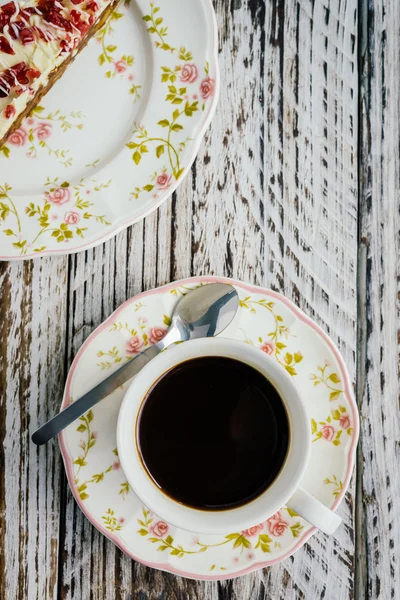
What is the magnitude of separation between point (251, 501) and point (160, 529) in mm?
157

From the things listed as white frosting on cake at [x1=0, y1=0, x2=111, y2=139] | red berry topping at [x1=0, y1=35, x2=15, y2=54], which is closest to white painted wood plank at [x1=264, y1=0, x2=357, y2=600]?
white frosting on cake at [x1=0, y1=0, x2=111, y2=139]

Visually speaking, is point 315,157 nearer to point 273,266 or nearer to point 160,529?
point 273,266

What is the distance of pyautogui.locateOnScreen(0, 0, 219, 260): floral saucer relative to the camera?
1.04 m

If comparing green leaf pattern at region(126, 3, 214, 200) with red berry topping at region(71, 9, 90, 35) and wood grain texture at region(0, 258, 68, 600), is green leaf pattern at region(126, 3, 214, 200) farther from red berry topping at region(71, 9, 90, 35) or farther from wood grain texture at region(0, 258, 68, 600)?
wood grain texture at region(0, 258, 68, 600)

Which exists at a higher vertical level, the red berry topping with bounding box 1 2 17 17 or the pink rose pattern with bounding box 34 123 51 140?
the red berry topping with bounding box 1 2 17 17

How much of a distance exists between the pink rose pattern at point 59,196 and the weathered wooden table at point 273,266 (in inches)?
3.9

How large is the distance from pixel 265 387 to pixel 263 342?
0.08 metres

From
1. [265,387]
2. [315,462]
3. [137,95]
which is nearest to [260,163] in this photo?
[137,95]

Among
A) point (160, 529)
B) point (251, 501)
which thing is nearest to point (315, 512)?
point (251, 501)

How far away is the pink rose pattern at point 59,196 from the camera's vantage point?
3.45 ft

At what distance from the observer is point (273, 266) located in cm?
111

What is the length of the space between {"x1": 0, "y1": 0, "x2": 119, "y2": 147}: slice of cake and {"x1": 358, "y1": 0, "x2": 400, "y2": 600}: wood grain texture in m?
0.49

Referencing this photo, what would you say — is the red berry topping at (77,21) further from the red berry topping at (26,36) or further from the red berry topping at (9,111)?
the red berry topping at (9,111)

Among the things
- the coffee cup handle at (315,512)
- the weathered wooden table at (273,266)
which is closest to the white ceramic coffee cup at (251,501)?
the coffee cup handle at (315,512)
